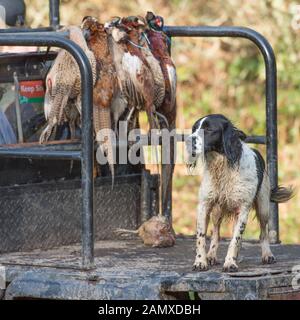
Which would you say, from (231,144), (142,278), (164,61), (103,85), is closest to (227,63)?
(164,61)

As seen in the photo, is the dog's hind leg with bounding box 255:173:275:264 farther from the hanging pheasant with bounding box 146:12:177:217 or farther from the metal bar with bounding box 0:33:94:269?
the hanging pheasant with bounding box 146:12:177:217

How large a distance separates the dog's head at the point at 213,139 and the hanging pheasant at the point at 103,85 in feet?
2.52

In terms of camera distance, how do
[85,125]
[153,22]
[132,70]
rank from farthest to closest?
[153,22]
[132,70]
[85,125]

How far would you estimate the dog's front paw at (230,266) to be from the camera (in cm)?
518

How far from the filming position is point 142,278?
508 cm

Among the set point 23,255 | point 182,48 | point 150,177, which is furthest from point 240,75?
point 23,255

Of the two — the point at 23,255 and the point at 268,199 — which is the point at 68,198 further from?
the point at 268,199

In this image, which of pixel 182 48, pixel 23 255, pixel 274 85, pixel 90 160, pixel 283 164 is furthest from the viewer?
pixel 182 48

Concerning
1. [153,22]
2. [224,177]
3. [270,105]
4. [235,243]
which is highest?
[153,22]

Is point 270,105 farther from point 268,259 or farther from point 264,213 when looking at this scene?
point 268,259

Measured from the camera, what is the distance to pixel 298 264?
216 inches

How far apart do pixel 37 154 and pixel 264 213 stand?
111cm

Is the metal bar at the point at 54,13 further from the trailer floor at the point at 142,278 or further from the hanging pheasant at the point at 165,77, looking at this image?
the trailer floor at the point at 142,278

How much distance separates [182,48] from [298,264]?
6686mm
